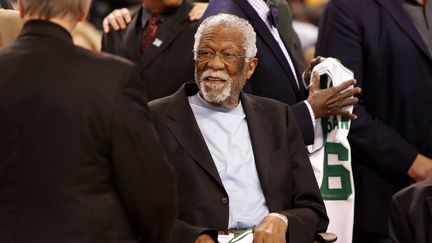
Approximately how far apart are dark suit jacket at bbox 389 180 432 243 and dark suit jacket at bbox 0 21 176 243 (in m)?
1.39

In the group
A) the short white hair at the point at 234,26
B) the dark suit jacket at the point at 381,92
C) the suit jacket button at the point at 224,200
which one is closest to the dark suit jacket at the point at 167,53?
the dark suit jacket at the point at 381,92

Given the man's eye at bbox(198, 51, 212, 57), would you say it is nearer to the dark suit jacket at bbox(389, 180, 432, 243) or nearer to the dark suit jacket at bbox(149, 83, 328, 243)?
the dark suit jacket at bbox(149, 83, 328, 243)

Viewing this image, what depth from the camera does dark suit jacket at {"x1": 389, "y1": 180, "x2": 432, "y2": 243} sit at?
3.86 m

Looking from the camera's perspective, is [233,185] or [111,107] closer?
[111,107]

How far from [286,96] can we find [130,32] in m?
1.25

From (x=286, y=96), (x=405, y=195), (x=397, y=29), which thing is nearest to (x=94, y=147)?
(x=405, y=195)

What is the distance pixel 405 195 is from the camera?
3922mm

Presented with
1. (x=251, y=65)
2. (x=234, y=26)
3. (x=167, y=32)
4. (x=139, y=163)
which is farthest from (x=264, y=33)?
(x=139, y=163)

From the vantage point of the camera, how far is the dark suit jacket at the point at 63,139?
283 centimetres

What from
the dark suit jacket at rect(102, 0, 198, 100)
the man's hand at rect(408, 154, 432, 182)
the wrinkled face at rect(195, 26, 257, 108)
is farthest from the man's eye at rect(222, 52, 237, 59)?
the man's hand at rect(408, 154, 432, 182)

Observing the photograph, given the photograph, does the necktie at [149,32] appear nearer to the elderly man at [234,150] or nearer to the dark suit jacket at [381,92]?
the dark suit jacket at [381,92]

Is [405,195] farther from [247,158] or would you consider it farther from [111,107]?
[111,107]

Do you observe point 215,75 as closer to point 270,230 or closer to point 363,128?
point 270,230

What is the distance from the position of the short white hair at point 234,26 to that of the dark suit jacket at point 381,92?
798 millimetres
